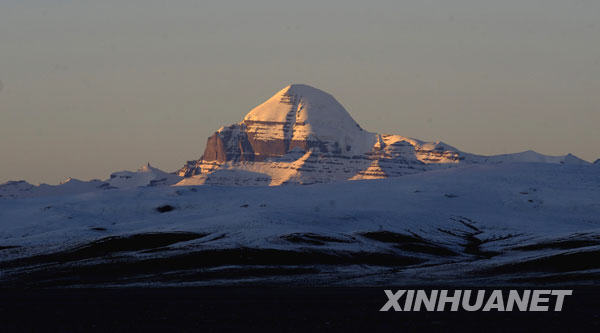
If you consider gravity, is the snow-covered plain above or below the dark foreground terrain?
below

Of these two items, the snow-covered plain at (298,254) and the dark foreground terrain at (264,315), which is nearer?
the dark foreground terrain at (264,315)

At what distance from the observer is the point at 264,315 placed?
60.9 metres

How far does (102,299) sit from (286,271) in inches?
1926

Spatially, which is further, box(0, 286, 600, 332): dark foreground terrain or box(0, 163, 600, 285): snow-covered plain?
box(0, 163, 600, 285): snow-covered plain

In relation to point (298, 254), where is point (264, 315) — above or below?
above

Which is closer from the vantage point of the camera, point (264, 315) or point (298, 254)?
point (264, 315)

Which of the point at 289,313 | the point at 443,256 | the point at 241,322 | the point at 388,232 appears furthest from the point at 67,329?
the point at 388,232

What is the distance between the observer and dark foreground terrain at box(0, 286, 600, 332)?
51.6 metres

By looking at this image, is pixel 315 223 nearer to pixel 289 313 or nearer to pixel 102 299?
pixel 102 299

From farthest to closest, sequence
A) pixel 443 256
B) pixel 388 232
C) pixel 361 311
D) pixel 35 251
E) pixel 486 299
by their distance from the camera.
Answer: pixel 388 232 < pixel 35 251 < pixel 443 256 < pixel 486 299 < pixel 361 311

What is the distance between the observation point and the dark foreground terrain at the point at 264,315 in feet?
169

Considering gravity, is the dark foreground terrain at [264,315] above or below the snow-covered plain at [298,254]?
above

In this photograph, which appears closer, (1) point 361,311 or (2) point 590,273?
(1) point 361,311

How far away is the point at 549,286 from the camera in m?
94.2
